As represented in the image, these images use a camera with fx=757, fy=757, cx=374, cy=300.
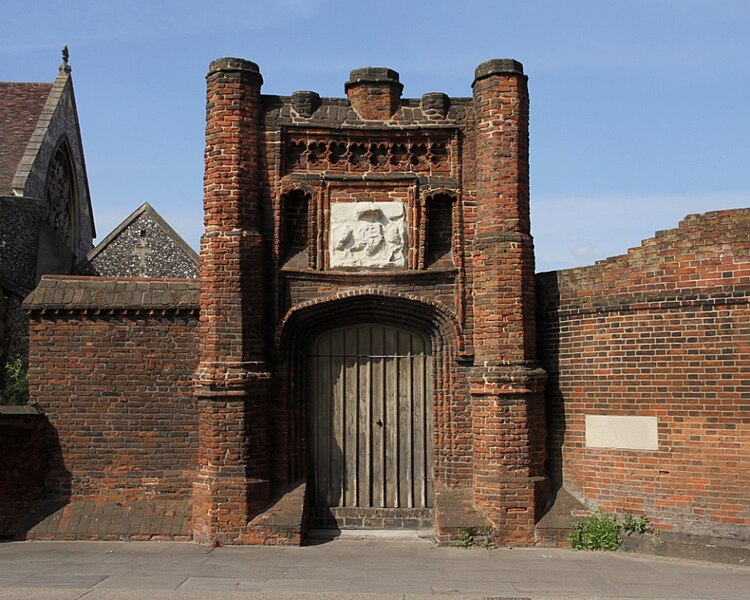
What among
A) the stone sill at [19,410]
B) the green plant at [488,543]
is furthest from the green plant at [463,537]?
the stone sill at [19,410]

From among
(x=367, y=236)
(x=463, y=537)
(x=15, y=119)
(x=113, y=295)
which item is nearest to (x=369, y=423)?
(x=463, y=537)

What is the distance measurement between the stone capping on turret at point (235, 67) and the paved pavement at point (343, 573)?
20.3ft

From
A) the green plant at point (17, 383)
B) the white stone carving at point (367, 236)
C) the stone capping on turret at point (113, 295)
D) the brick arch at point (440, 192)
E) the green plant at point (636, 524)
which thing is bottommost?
the green plant at point (636, 524)

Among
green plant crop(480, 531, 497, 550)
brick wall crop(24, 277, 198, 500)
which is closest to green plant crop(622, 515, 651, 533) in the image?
green plant crop(480, 531, 497, 550)

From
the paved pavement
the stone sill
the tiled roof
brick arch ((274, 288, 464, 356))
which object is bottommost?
the paved pavement

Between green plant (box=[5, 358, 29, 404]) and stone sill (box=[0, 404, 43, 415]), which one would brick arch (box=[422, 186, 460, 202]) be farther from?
green plant (box=[5, 358, 29, 404])

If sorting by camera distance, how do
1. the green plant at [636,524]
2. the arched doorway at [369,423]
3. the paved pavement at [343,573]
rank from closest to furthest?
the paved pavement at [343,573] → the green plant at [636,524] → the arched doorway at [369,423]

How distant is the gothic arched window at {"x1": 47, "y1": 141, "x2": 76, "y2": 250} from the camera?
66.2ft

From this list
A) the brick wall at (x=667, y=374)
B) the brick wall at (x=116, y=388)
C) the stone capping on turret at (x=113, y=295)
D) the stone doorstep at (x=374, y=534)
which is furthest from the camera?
the stone capping on turret at (x=113, y=295)

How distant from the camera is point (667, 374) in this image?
9.32 meters

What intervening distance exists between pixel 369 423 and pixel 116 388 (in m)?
3.50

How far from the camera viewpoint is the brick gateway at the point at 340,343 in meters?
9.79

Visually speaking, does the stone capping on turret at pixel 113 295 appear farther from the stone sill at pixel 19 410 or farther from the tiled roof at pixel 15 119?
the tiled roof at pixel 15 119

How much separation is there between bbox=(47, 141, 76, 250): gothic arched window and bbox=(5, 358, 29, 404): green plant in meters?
7.80
